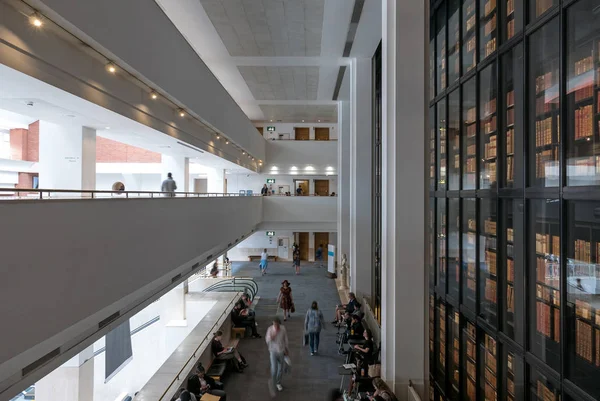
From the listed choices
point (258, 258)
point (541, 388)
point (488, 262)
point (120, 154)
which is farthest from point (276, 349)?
point (258, 258)

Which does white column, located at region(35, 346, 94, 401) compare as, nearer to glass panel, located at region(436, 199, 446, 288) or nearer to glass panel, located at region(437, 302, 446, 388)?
glass panel, located at region(437, 302, 446, 388)

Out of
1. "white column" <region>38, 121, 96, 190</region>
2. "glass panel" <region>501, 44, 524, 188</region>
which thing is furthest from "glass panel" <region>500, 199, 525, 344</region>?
"white column" <region>38, 121, 96, 190</region>

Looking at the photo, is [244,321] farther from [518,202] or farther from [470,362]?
[518,202]

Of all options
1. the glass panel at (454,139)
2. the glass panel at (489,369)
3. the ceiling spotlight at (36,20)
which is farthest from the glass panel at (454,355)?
the ceiling spotlight at (36,20)

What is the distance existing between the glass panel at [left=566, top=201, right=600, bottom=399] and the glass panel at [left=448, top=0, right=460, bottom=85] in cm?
365

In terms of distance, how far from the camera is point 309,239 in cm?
2500

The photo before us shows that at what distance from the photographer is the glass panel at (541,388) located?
3693mm

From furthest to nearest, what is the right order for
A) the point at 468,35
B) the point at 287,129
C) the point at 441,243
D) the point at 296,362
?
1. the point at 287,129
2. the point at 296,362
3. the point at 441,243
4. the point at 468,35

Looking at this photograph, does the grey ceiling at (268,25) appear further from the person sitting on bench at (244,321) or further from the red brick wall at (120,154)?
the red brick wall at (120,154)

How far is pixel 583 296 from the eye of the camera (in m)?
3.32

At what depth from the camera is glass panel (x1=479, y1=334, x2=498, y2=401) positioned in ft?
16.0

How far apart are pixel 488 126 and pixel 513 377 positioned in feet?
11.0

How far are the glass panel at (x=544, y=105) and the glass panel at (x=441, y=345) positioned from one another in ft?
A: 11.6

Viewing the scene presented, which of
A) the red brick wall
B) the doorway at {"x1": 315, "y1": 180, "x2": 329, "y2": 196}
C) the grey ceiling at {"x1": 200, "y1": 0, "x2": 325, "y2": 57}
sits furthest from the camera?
the doorway at {"x1": 315, "y1": 180, "x2": 329, "y2": 196}
